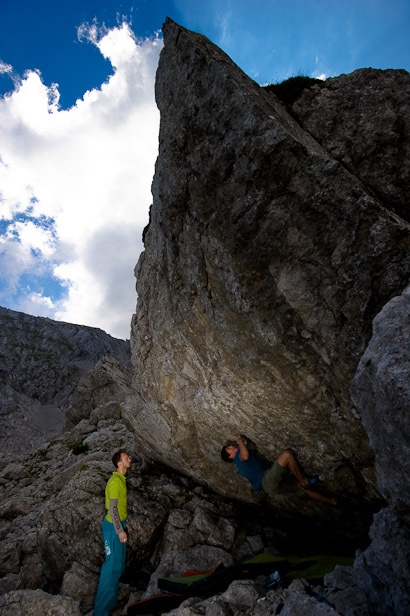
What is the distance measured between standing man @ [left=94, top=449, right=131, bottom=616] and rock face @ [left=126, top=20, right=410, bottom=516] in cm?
345

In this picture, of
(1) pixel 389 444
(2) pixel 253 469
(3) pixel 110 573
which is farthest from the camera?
(2) pixel 253 469

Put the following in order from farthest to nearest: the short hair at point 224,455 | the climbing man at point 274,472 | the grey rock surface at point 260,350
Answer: the short hair at point 224,455
the climbing man at point 274,472
the grey rock surface at point 260,350

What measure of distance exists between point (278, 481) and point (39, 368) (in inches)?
6321

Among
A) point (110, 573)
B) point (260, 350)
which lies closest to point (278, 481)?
point (260, 350)

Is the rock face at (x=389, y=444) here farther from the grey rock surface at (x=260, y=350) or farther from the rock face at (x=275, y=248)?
the rock face at (x=275, y=248)

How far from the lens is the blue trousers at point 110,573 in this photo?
8711 mm

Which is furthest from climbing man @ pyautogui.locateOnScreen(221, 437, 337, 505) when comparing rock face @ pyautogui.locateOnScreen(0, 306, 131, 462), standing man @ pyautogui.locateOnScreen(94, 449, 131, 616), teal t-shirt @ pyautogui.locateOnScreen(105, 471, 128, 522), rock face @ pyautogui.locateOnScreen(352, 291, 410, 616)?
rock face @ pyautogui.locateOnScreen(0, 306, 131, 462)

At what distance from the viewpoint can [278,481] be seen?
30.2 feet

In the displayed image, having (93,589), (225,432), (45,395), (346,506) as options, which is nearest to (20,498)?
(93,589)

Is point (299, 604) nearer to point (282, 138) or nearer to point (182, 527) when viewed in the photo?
point (182, 527)

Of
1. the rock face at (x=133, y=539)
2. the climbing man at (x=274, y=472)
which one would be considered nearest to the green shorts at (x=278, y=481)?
the climbing man at (x=274, y=472)

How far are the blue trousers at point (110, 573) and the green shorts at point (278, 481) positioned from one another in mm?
5032

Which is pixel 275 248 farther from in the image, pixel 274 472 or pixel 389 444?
pixel 274 472

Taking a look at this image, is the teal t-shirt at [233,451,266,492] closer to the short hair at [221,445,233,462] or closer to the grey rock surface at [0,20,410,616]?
the grey rock surface at [0,20,410,616]
